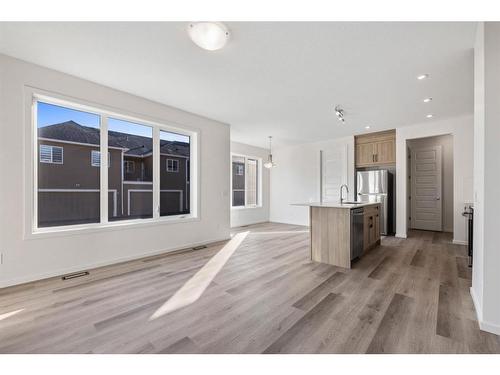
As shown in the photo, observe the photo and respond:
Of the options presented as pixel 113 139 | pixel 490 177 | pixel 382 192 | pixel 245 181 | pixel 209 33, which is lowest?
pixel 382 192

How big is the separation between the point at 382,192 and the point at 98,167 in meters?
5.93

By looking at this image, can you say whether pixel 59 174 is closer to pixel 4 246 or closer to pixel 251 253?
pixel 4 246

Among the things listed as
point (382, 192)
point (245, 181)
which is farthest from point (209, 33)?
point (245, 181)

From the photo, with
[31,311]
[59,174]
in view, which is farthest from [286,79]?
[31,311]

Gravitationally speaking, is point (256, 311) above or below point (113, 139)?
below

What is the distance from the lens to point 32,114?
2895 mm

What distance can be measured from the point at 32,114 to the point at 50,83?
0.46 meters

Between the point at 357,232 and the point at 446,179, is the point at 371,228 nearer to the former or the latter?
the point at 357,232

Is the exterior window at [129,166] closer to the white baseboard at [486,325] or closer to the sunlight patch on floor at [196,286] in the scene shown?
the sunlight patch on floor at [196,286]

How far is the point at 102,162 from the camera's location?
3.46 meters

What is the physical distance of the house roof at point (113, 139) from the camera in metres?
3.15

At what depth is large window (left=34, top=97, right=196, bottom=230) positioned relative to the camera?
3053 mm

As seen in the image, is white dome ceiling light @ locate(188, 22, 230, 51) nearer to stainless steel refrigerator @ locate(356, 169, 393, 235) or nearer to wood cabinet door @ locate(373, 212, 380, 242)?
wood cabinet door @ locate(373, 212, 380, 242)

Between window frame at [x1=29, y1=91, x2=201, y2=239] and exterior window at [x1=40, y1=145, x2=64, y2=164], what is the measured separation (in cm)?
9
